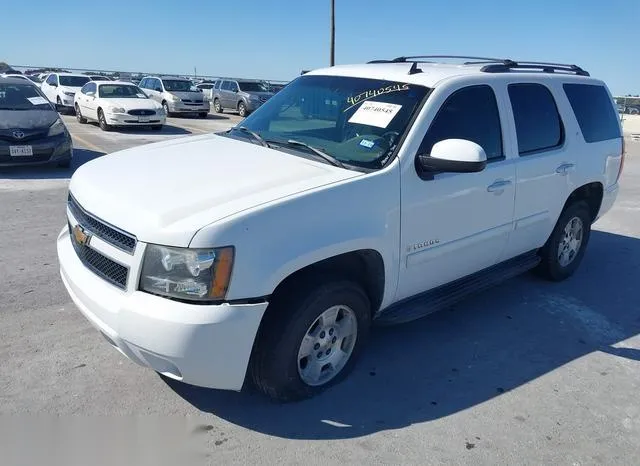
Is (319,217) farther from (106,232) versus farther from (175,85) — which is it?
(175,85)

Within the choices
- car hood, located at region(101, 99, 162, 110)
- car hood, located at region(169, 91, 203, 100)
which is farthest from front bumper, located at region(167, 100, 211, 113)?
car hood, located at region(101, 99, 162, 110)

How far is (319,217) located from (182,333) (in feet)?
2.95

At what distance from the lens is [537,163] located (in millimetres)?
4262

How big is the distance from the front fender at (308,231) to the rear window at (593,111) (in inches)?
101

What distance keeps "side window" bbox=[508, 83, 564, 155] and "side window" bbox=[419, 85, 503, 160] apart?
0.27 m

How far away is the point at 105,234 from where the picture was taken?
2.86 meters

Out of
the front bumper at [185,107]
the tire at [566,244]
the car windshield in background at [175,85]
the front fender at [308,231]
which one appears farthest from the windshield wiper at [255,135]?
the car windshield in background at [175,85]

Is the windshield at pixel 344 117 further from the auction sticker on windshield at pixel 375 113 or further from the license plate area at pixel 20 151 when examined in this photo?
the license plate area at pixel 20 151

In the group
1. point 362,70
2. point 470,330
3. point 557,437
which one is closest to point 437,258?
Answer: point 470,330

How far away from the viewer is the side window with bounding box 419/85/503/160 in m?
3.53

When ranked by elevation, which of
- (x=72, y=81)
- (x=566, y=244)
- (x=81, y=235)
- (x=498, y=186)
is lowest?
(x=566, y=244)

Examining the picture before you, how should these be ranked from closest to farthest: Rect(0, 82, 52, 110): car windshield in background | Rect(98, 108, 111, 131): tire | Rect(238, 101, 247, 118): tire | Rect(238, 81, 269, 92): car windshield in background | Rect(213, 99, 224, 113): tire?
Rect(0, 82, 52, 110): car windshield in background
Rect(98, 108, 111, 131): tire
Rect(238, 101, 247, 118): tire
Rect(238, 81, 269, 92): car windshield in background
Rect(213, 99, 224, 113): tire

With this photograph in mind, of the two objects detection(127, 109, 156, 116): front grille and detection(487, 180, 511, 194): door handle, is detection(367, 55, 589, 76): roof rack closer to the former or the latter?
detection(487, 180, 511, 194): door handle

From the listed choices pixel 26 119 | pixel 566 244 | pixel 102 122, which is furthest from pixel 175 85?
pixel 566 244
